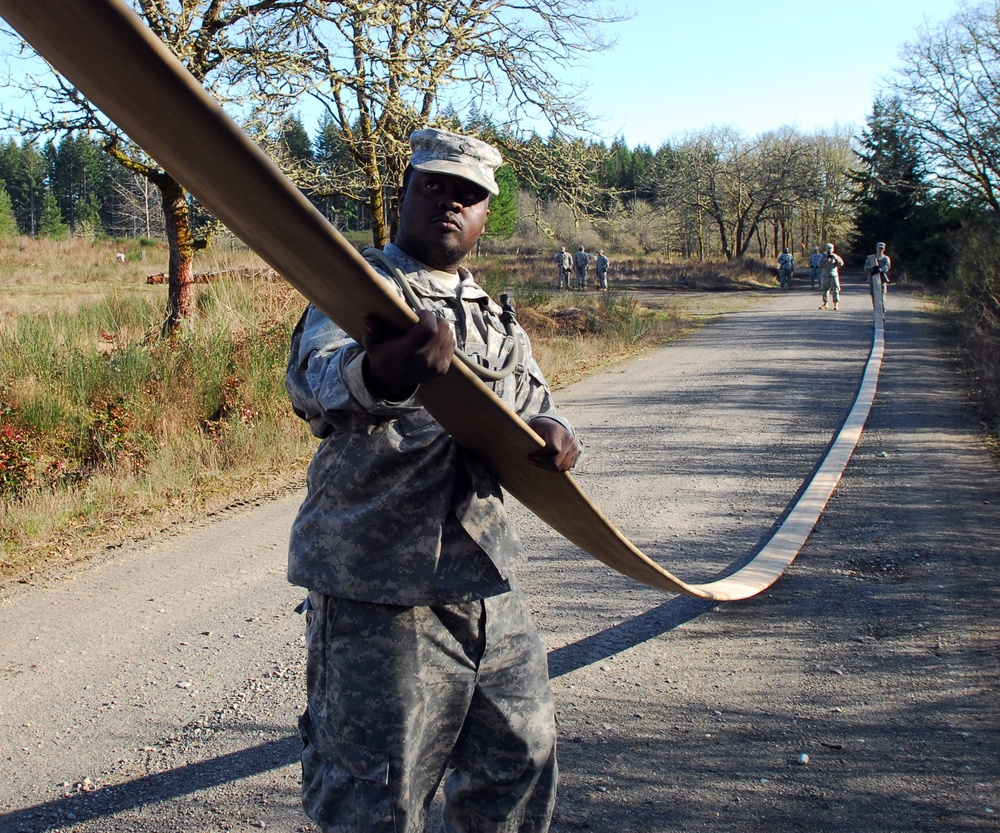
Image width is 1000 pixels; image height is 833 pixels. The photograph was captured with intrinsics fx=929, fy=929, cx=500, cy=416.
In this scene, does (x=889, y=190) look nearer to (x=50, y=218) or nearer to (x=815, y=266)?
(x=815, y=266)

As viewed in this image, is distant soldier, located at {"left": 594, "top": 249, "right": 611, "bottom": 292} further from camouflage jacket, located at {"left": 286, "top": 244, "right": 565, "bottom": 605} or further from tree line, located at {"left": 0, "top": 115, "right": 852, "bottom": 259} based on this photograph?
camouflage jacket, located at {"left": 286, "top": 244, "right": 565, "bottom": 605}

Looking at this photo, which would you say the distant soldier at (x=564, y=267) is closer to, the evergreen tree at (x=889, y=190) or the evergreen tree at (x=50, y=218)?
A: the evergreen tree at (x=889, y=190)

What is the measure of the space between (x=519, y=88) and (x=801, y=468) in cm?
970

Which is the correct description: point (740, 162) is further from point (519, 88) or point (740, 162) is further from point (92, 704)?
point (92, 704)

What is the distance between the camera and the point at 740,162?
57.0 m

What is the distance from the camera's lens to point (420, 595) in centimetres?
197

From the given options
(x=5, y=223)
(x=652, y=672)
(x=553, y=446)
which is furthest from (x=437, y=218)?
(x=5, y=223)

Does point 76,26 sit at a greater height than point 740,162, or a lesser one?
lesser

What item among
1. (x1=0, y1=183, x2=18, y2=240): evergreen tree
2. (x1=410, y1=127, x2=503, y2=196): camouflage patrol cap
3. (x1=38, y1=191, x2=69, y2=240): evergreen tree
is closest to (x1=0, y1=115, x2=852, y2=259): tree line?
(x1=38, y1=191, x2=69, y2=240): evergreen tree

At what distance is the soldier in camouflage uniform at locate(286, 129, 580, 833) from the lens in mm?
1950

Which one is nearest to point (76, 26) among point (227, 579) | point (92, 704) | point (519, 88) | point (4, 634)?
point (92, 704)

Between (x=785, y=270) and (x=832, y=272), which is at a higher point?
(x=785, y=270)

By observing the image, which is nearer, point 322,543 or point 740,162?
point 322,543

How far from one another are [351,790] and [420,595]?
43 centimetres
